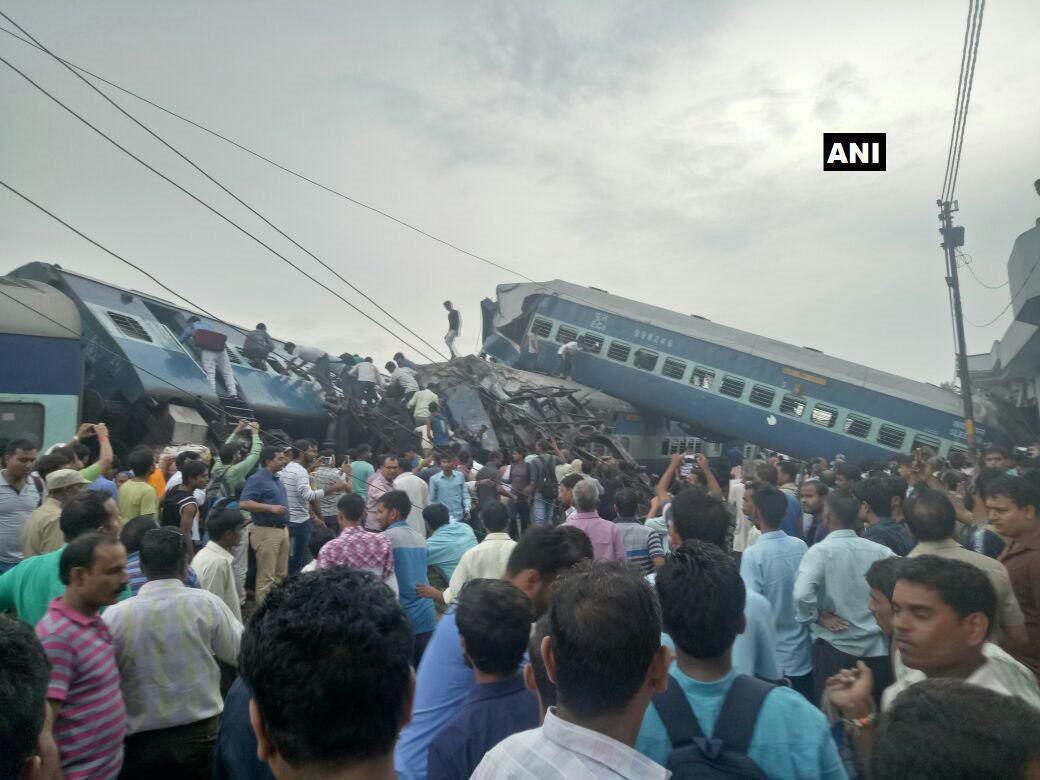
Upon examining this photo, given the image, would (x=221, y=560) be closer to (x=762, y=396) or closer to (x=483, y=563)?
(x=483, y=563)

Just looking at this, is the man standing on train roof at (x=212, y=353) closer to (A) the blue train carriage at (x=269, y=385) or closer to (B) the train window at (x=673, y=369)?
(A) the blue train carriage at (x=269, y=385)

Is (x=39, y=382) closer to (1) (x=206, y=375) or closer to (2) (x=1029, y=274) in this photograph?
(1) (x=206, y=375)

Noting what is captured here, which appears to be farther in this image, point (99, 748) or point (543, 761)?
point (99, 748)

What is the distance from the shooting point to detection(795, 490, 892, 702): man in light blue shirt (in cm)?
380

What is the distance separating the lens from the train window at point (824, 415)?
19.5 meters

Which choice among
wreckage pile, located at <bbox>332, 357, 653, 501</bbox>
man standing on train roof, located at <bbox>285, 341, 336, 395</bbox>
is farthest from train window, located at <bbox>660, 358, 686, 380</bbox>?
man standing on train roof, located at <bbox>285, 341, 336, 395</bbox>

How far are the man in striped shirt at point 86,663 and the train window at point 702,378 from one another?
64.5 ft

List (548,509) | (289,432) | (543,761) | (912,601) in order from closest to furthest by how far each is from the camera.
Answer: (543,761), (912,601), (548,509), (289,432)

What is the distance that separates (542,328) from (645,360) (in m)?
3.77

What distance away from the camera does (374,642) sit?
145cm

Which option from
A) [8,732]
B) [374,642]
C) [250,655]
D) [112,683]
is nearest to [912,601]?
[374,642]

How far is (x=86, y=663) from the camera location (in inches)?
104

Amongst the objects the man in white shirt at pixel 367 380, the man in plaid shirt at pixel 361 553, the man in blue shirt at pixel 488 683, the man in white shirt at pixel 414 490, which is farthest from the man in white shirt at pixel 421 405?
the man in blue shirt at pixel 488 683

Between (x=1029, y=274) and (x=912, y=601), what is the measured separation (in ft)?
48.9
